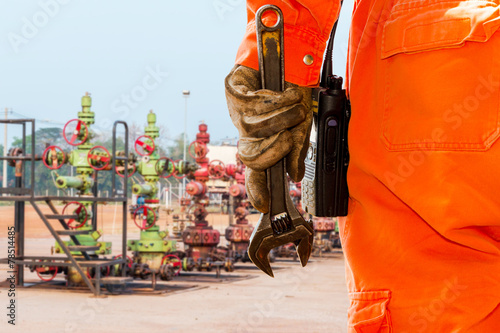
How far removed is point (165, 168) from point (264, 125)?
8.54m

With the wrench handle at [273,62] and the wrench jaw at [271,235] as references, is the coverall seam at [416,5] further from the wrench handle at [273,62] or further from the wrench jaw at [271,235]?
the wrench jaw at [271,235]

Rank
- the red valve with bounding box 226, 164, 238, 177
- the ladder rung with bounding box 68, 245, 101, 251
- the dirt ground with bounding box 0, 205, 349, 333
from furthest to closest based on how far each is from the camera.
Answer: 1. the red valve with bounding box 226, 164, 238, 177
2. the ladder rung with bounding box 68, 245, 101, 251
3. the dirt ground with bounding box 0, 205, 349, 333

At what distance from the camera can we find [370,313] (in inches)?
61.0

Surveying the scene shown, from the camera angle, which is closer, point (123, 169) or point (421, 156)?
point (421, 156)

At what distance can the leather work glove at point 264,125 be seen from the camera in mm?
1512

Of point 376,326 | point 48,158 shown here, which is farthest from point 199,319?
point 376,326

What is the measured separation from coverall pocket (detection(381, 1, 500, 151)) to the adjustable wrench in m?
0.23

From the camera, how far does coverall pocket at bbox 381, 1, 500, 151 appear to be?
4.75 feet

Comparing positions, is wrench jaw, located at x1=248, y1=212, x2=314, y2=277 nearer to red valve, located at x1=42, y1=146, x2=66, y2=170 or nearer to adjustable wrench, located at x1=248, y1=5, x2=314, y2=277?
adjustable wrench, located at x1=248, y1=5, x2=314, y2=277

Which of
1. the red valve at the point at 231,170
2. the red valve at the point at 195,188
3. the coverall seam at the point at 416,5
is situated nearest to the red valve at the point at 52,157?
the red valve at the point at 195,188

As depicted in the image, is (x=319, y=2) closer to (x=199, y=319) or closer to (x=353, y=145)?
(x=353, y=145)

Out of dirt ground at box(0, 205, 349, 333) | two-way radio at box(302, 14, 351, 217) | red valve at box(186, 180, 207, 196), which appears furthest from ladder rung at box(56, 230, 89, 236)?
two-way radio at box(302, 14, 351, 217)

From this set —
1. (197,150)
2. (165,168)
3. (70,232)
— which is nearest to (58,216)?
(70,232)

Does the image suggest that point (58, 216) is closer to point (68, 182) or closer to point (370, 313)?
point (68, 182)
